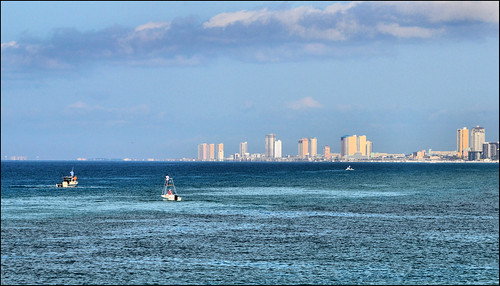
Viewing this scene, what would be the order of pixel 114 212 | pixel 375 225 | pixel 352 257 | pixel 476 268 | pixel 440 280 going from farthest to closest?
pixel 114 212 → pixel 375 225 → pixel 352 257 → pixel 476 268 → pixel 440 280

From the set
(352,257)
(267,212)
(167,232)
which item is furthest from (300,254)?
(267,212)

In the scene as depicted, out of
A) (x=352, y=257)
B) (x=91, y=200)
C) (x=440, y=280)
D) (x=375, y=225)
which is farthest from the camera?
(x=91, y=200)

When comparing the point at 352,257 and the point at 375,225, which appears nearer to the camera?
the point at 352,257

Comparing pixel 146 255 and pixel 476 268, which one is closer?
pixel 476 268

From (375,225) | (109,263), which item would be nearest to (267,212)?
(375,225)

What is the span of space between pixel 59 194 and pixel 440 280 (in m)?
107

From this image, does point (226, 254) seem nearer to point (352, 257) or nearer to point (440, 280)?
point (352, 257)

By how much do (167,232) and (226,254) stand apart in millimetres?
16863

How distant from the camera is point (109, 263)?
57344mm

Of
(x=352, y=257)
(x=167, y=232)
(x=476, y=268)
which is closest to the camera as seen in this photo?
(x=476, y=268)

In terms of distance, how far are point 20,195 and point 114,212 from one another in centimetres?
4564

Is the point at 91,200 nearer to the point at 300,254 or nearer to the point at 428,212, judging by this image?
the point at 428,212

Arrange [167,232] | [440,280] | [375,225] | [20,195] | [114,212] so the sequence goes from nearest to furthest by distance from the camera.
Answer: [440,280] → [167,232] → [375,225] → [114,212] → [20,195]

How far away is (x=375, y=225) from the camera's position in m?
84.1
